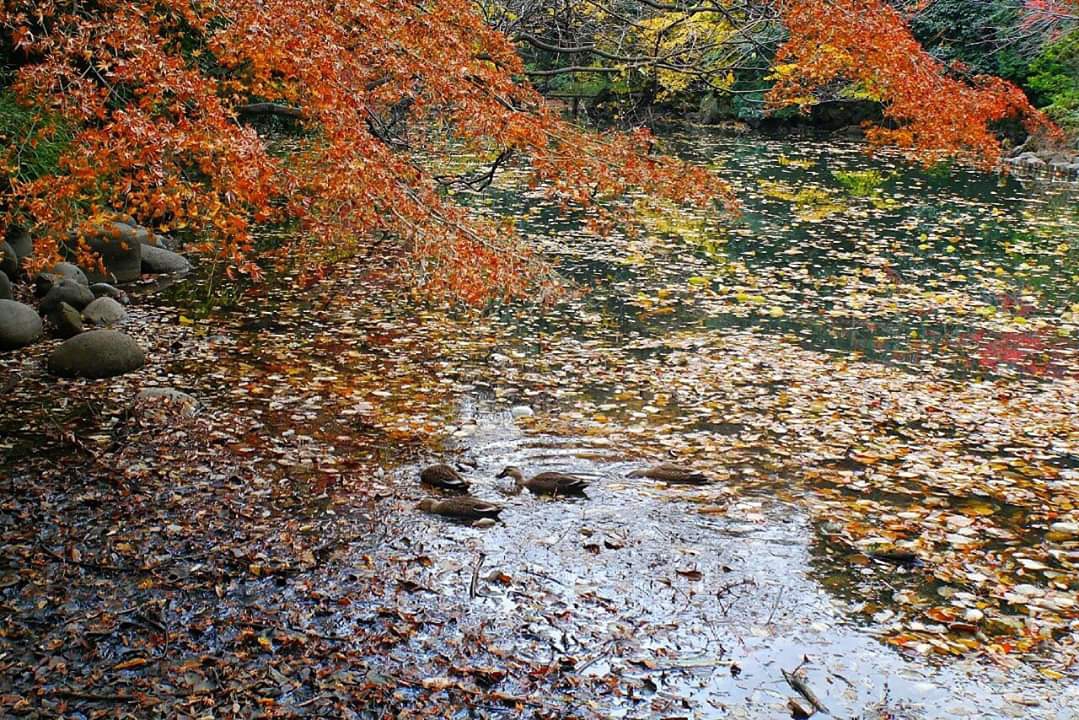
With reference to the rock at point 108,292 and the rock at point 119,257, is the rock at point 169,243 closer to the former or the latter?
the rock at point 119,257

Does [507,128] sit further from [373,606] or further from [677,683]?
[677,683]

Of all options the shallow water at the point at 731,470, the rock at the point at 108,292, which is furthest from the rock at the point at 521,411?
the rock at the point at 108,292

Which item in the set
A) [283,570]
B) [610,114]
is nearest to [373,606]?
[283,570]

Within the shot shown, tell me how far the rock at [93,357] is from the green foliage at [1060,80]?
21218mm

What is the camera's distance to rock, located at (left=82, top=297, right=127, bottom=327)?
938 centimetres

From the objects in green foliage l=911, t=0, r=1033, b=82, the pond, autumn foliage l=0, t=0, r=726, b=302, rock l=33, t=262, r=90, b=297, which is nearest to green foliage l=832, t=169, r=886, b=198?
green foliage l=911, t=0, r=1033, b=82

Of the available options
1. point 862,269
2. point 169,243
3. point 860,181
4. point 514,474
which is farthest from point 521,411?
point 860,181

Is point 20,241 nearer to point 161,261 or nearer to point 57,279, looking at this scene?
point 57,279

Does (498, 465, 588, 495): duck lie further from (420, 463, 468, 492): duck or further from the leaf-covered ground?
(420, 463, 468, 492): duck

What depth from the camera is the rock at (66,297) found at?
9.44m

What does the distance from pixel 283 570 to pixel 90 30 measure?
2933 millimetres

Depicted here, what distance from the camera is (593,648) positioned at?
4.45 meters

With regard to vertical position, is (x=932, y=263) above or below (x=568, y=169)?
below

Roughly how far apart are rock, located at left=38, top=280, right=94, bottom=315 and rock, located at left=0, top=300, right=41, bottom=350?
50 cm
